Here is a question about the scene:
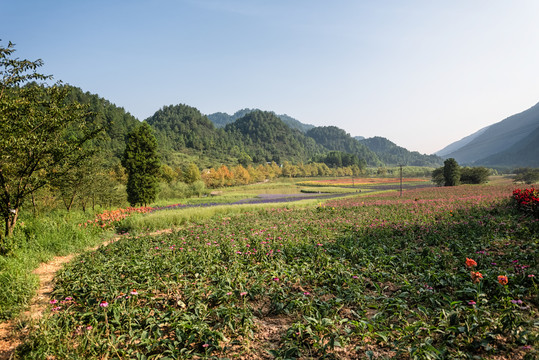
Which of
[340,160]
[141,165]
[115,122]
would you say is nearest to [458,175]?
[141,165]

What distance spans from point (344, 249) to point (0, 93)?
34.6 ft

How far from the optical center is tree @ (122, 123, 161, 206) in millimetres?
25781

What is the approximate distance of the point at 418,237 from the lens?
9.16 metres

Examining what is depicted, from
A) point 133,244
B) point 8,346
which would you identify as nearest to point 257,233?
point 133,244

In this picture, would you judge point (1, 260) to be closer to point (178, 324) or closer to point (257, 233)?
point (178, 324)

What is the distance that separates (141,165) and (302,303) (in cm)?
2608

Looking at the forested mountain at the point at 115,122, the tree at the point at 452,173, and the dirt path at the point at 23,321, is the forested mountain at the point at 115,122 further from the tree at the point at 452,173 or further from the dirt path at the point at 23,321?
the tree at the point at 452,173

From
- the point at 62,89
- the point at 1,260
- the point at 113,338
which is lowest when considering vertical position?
the point at 113,338

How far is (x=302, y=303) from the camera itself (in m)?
4.24

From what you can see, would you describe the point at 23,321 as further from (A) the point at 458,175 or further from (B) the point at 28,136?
(A) the point at 458,175

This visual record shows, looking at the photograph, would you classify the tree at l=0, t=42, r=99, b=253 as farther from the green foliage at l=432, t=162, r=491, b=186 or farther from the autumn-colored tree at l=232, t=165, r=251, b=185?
the autumn-colored tree at l=232, t=165, r=251, b=185

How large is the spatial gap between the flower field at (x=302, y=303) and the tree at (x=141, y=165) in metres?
19.7

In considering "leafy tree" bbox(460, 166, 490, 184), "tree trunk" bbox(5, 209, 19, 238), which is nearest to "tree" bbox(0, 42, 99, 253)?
"tree trunk" bbox(5, 209, 19, 238)

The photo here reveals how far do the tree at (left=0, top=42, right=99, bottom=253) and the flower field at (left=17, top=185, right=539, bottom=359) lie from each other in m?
3.12
